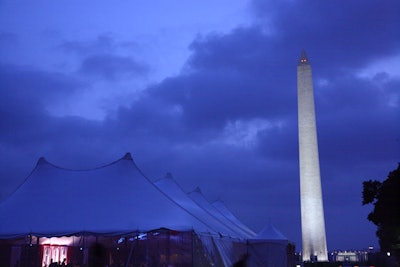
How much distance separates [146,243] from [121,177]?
3.05m

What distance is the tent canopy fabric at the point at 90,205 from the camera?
54.4ft

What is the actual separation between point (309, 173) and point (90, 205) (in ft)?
84.1

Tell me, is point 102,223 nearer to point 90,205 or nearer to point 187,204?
point 90,205

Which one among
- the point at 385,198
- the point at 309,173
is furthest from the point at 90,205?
the point at 309,173

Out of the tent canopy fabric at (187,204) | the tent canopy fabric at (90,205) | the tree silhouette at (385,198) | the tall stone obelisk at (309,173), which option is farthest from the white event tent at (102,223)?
the tall stone obelisk at (309,173)

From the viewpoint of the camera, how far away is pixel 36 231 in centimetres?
1652

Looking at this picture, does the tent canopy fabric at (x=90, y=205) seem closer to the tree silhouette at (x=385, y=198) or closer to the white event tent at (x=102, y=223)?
the white event tent at (x=102, y=223)

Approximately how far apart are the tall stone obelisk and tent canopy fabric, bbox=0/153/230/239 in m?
22.4

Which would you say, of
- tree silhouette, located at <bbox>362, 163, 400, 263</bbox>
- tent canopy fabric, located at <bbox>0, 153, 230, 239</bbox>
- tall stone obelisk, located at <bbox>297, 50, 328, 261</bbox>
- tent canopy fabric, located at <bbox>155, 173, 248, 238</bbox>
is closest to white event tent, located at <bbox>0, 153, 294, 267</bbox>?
tent canopy fabric, located at <bbox>0, 153, 230, 239</bbox>

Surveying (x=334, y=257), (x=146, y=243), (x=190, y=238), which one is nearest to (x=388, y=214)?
(x=190, y=238)

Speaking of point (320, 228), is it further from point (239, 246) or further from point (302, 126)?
point (239, 246)

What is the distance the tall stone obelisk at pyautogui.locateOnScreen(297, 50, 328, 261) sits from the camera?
40219mm

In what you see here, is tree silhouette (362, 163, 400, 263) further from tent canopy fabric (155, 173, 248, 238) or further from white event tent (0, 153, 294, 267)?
white event tent (0, 153, 294, 267)

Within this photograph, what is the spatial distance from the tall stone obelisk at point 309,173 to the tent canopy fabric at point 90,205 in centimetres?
2244
